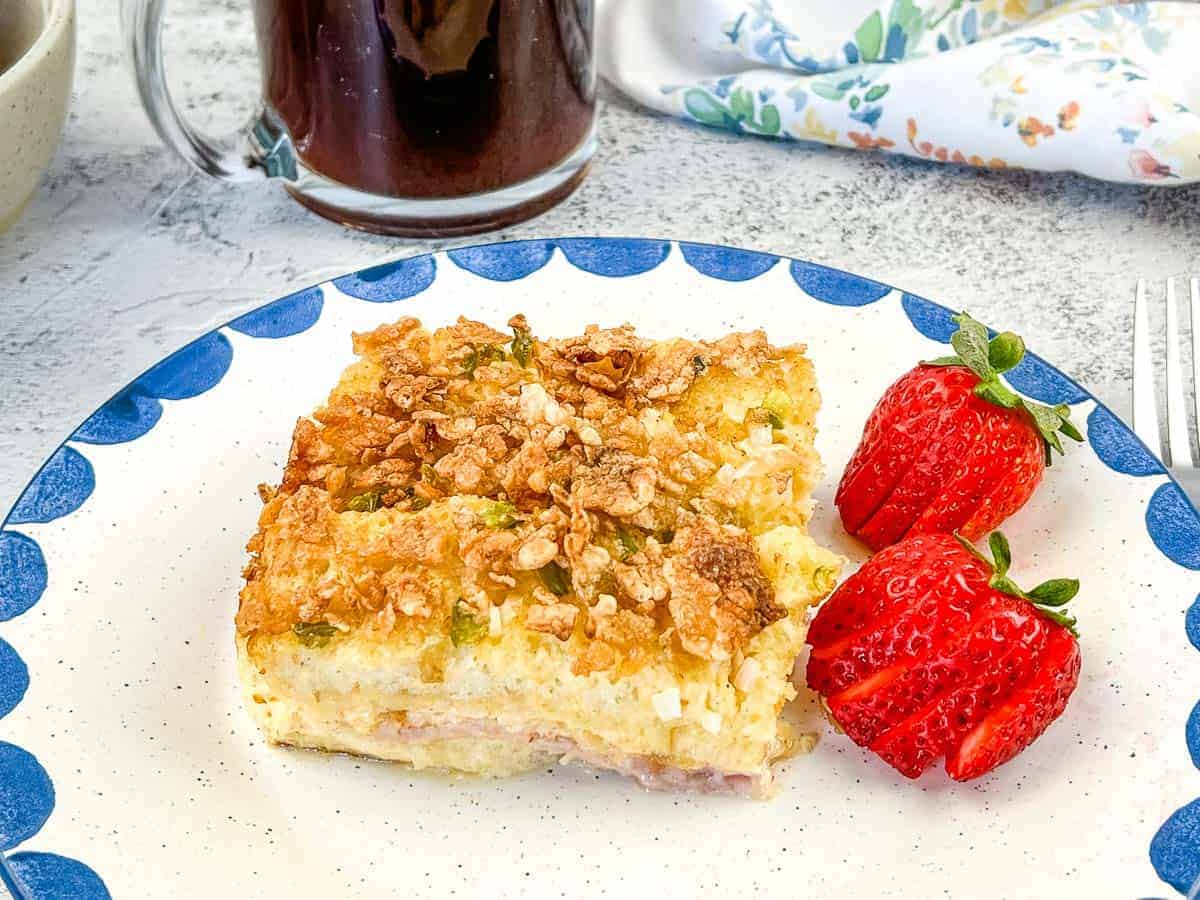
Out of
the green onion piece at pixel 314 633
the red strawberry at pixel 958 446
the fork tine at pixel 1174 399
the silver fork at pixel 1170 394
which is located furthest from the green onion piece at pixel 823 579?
the fork tine at pixel 1174 399

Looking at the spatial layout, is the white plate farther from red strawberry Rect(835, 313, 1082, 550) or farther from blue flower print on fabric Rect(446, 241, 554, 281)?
blue flower print on fabric Rect(446, 241, 554, 281)

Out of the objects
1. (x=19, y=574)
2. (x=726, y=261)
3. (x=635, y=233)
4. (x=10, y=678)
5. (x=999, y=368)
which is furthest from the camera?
(x=635, y=233)

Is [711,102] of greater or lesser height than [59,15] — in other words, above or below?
below

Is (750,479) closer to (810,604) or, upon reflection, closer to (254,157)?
(810,604)

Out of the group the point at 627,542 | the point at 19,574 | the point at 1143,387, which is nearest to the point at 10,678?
the point at 19,574

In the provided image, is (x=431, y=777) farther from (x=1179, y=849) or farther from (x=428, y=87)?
(x=428, y=87)

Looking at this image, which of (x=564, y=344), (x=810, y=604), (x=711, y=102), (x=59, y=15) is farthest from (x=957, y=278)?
(x=59, y=15)

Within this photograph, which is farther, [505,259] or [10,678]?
[505,259]
